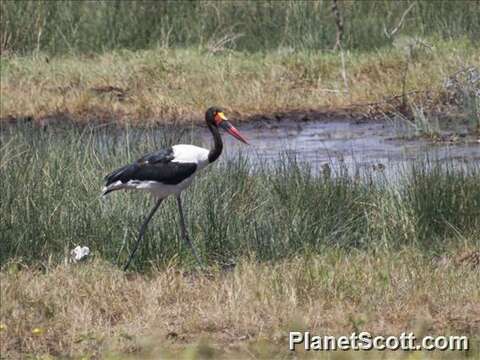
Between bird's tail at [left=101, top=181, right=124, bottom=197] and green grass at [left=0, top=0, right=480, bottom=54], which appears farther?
green grass at [left=0, top=0, right=480, bottom=54]

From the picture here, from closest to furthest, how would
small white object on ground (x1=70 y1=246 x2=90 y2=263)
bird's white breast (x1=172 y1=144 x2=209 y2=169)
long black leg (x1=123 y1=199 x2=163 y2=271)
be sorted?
small white object on ground (x1=70 y1=246 x2=90 y2=263)
long black leg (x1=123 y1=199 x2=163 y2=271)
bird's white breast (x1=172 y1=144 x2=209 y2=169)

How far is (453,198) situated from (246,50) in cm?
774

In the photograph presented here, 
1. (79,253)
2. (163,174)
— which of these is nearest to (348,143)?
(163,174)

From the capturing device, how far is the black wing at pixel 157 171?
8242mm

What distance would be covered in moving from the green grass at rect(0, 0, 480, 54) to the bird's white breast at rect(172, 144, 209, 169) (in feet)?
24.9

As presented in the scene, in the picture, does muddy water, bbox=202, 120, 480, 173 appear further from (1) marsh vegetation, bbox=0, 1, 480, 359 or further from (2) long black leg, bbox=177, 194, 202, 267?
(2) long black leg, bbox=177, 194, 202, 267

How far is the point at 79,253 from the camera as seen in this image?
25.8 feet

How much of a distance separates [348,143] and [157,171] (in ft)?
15.7

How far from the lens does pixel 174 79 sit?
1480 cm

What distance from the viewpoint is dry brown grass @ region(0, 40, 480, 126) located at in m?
14.1

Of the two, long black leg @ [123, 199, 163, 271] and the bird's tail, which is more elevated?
the bird's tail

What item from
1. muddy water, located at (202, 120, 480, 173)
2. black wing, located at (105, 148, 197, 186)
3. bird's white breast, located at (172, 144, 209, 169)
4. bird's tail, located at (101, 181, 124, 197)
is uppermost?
bird's white breast, located at (172, 144, 209, 169)

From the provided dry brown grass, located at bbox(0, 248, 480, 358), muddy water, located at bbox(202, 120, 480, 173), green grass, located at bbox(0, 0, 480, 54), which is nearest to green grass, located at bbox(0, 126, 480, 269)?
dry brown grass, located at bbox(0, 248, 480, 358)

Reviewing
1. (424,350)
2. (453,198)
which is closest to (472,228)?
(453,198)
